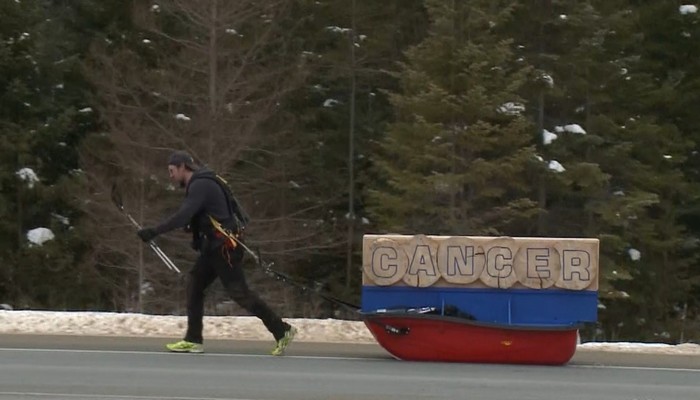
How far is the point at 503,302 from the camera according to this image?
1043cm

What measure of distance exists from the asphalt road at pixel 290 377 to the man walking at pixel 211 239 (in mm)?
339

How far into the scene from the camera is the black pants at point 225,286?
10.4 metres

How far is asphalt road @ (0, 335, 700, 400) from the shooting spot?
870 centimetres

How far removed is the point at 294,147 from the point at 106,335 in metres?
18.6

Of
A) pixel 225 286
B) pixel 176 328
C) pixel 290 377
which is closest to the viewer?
pixel 290 377

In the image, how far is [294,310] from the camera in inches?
875

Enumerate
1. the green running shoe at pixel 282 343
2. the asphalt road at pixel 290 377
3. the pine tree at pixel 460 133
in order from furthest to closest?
the pine tree at pixel 460 133
the green running shoe at pixel 282 343
the asphalt road at pixel 290 377

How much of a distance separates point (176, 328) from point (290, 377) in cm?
314

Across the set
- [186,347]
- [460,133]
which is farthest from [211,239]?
[460,133]

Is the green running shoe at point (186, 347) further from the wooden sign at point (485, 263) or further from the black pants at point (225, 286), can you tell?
the wooden sign at point (485, 263)

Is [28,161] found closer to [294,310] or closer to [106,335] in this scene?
[294,310]

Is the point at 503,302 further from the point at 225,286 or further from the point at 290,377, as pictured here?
the point at 225,286

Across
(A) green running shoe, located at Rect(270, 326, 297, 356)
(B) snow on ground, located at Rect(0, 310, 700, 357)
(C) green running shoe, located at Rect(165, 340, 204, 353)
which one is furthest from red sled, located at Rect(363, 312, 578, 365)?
(B) snow on ground, located at Rect(0, 310, 700, 357)

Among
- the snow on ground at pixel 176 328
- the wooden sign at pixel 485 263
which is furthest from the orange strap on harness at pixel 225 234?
the snow on ground at pixel 176 328
